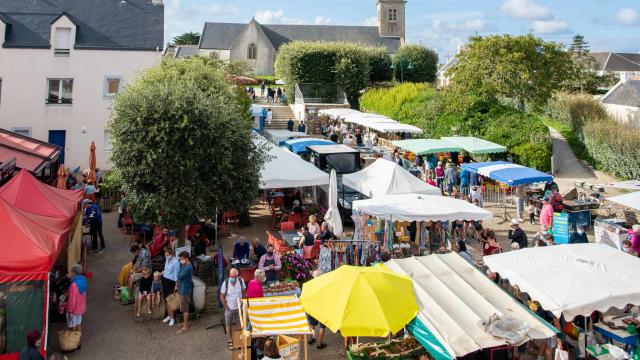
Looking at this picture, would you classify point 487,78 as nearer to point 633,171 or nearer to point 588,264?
point 633,171

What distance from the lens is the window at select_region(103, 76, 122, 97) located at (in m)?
25.9

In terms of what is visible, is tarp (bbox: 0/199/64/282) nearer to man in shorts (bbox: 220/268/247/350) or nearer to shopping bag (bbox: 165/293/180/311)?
shopping bag (bbox: 165/293/180/311)

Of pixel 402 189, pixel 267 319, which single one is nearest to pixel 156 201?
pixel 267 319

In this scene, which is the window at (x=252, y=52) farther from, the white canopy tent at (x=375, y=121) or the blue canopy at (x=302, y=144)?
the blue canopy at (x=302, y=144)

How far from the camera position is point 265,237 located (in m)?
15.9

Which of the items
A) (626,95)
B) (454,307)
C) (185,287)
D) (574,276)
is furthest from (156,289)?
(626,95)

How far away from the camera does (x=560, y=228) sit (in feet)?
48.1

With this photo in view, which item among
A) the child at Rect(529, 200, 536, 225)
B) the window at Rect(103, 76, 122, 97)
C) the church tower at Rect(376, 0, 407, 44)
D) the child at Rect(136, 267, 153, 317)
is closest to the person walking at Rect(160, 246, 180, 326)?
the child at Rect(136, 267, 153, 317)

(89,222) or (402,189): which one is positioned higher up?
(402,189)

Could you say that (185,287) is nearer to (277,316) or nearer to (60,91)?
(277,316)

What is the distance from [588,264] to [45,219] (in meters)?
10.3

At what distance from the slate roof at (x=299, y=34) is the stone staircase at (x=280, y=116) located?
4131 cm

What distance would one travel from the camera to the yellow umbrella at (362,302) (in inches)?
295

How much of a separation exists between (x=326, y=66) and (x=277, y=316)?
3810 centimetres
